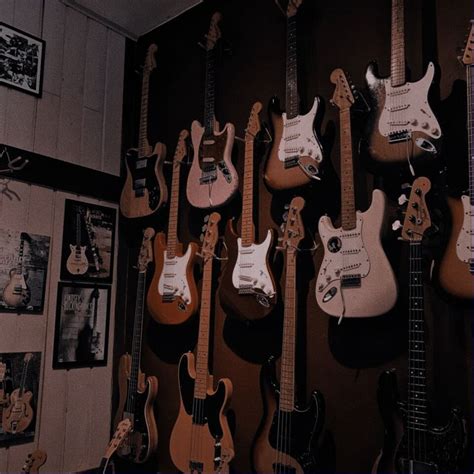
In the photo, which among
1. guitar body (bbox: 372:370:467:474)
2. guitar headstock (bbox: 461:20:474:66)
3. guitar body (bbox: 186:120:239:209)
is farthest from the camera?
guitar body (bbox: 186:120:239:209)

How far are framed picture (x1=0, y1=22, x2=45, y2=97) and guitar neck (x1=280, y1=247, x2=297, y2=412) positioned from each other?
157 cm

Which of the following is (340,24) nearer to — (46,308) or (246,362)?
(246,362)

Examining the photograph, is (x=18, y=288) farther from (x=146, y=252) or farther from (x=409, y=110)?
(x=409, y=110)

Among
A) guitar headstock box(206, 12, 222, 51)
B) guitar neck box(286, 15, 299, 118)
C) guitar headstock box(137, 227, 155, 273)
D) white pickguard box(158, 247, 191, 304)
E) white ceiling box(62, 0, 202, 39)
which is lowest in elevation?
white pickguard box(158, 247, 191, 304)

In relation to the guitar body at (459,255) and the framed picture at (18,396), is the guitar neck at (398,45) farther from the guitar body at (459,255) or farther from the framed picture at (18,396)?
the framed picture at (18,396)

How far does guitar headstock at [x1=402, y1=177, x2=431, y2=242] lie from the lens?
164 centimetres

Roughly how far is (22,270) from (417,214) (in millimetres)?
1766

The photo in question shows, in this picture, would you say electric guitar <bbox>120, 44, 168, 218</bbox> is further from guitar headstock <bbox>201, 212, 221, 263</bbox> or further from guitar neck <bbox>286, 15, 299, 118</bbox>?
guitar neck <bbox>286, 15, 299, 118</bbox>

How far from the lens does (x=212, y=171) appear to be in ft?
7.67

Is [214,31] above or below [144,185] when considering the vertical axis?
above

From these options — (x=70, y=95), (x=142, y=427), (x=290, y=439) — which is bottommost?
(x=142, y=427)

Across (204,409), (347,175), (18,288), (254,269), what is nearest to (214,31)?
(347,175)

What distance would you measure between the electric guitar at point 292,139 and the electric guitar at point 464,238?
21.1 inches

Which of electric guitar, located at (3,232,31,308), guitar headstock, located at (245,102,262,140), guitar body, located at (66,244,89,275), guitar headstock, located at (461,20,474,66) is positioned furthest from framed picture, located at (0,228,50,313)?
guitar headstock, located at (461,20,474,66)
